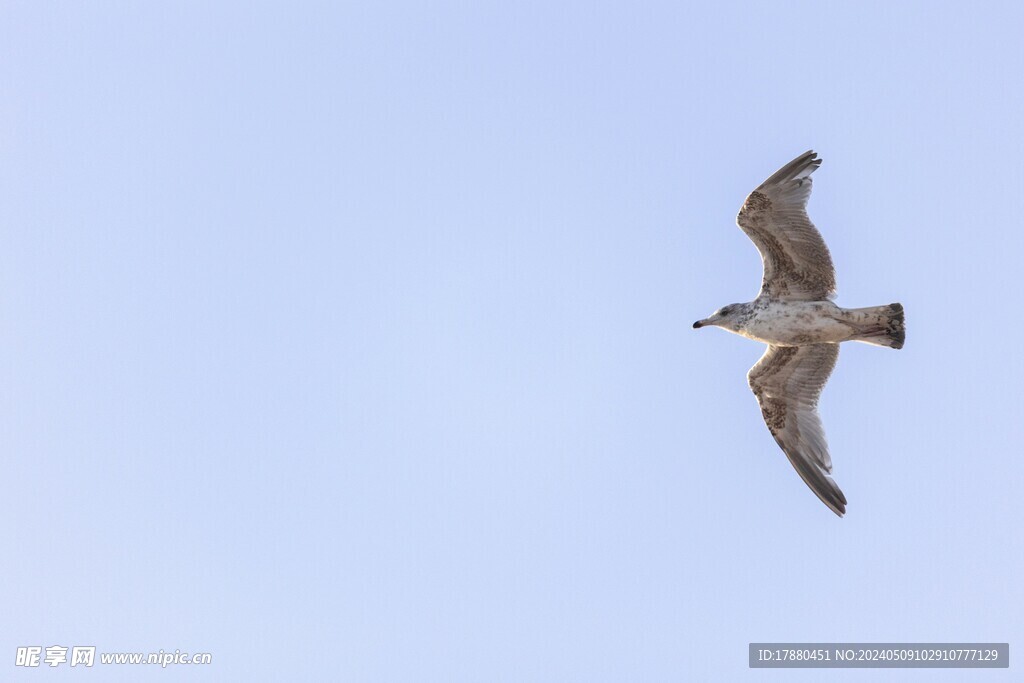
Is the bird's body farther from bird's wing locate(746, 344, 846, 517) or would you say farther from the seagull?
bird's wing locate(746, 344, 846, 517)

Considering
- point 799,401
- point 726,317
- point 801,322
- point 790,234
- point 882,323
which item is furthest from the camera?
point 799,401

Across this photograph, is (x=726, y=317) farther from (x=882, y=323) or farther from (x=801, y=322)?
(x=882, y=323)

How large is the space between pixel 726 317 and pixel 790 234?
167cm

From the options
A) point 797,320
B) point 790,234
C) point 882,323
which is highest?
point 790,234

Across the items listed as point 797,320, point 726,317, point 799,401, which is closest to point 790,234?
point 797,320

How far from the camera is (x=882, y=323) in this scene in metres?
22.9

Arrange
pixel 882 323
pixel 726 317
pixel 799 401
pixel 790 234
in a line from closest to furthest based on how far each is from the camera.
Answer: pixel 882 323
pixel 790 234
pixel 726 317
pixel 799 401

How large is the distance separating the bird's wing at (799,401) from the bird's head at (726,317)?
91 centimetres

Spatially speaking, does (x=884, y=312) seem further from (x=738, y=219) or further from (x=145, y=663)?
(x=145, y=663)

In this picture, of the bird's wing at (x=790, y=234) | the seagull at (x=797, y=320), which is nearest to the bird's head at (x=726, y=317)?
the seagull at (x=797, y=320)

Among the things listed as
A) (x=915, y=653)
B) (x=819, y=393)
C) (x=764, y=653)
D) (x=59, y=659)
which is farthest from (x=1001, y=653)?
(x=59, y=659)

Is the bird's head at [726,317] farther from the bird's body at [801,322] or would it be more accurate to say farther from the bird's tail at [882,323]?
the bird's tail at [882,323]

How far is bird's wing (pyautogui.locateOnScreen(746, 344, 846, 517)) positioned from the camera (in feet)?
79.9

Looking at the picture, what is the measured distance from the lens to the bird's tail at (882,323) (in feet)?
75.0
